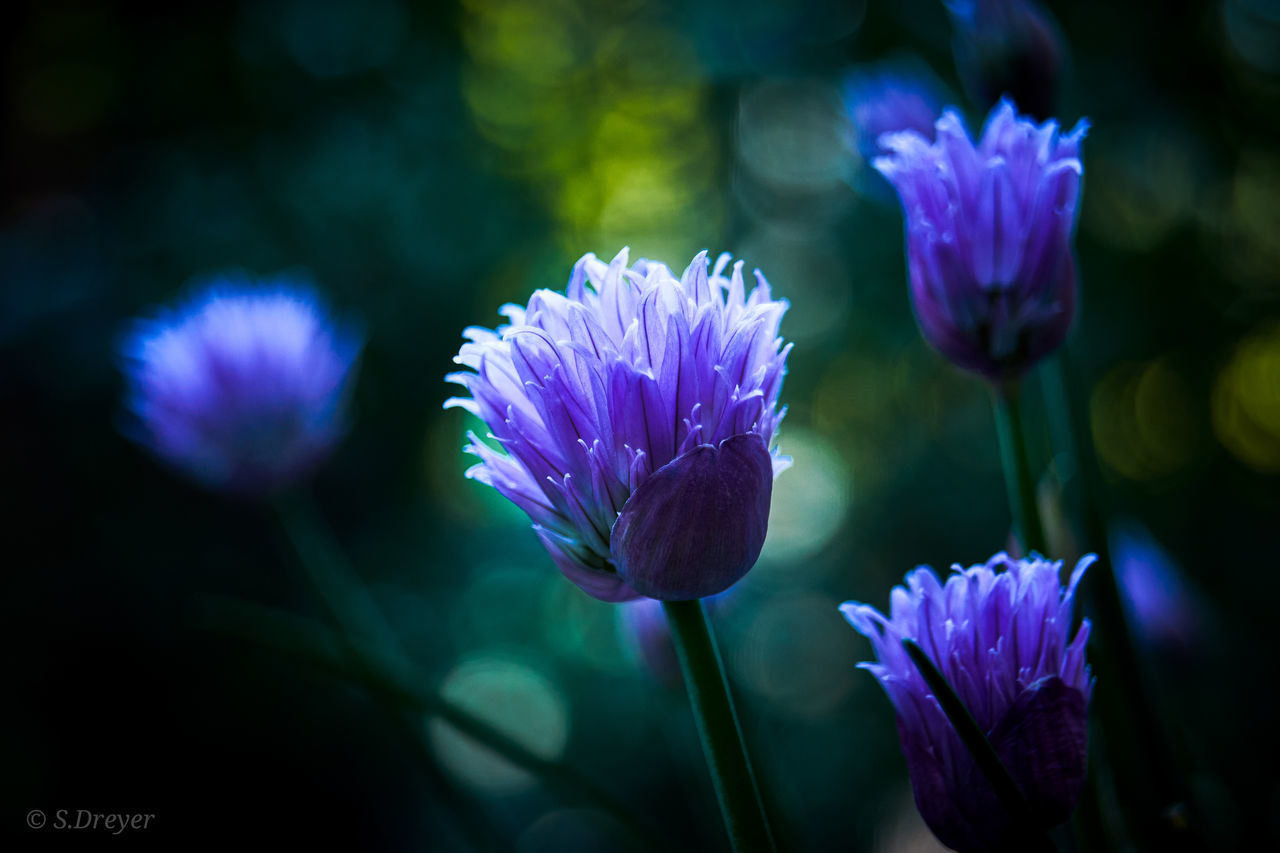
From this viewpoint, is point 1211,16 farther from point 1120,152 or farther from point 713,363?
point 713,363

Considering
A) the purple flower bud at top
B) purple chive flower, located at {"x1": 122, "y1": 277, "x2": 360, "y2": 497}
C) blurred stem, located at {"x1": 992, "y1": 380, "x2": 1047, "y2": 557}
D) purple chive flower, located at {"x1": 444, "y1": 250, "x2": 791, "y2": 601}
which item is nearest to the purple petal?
purple chive flower, located at {"x1": 444, "y1": 250, "x2": 791, "y2": 601}

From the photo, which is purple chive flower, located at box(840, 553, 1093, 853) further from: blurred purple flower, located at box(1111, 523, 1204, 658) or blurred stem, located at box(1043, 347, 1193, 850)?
blurred purple flower, located at box(1111, 523, 1204, 658)

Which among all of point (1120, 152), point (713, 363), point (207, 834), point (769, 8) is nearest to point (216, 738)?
point (207, 834)

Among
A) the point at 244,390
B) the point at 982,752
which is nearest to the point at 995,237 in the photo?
the point at 982,752

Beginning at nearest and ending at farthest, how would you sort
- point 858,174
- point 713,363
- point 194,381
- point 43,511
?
point 713,363, point 194,381, point 858,174, point 43,511

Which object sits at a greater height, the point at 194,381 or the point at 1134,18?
the point at 1134,18

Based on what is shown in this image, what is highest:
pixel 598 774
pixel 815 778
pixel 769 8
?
pixel 769 8
